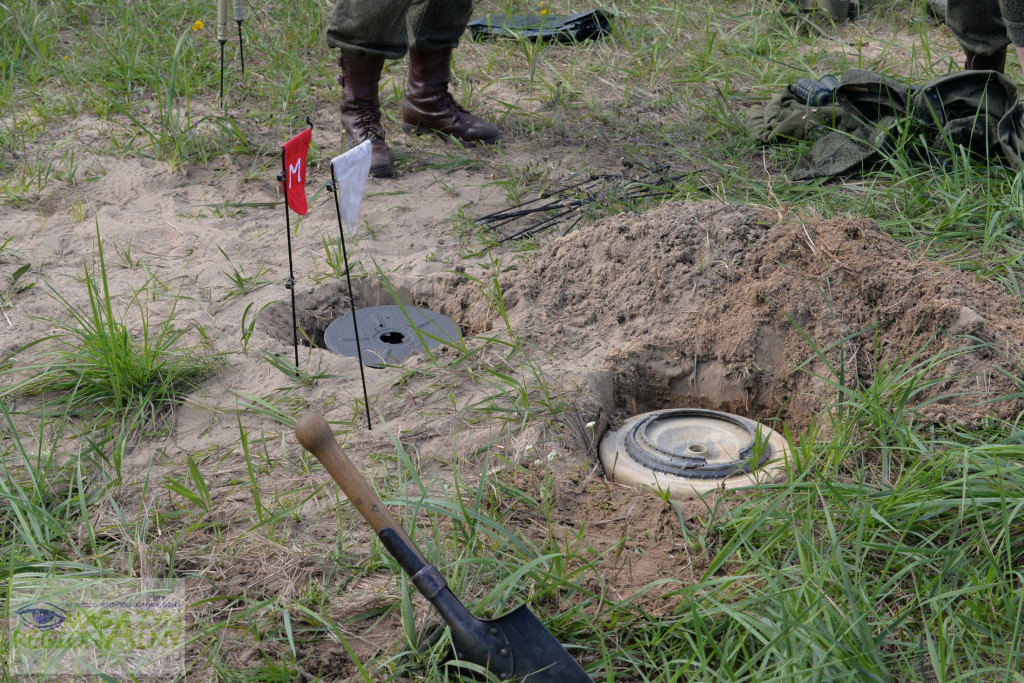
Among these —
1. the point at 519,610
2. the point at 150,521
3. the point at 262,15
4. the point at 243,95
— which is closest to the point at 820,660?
the point at 519,610

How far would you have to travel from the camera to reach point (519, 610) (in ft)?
5.18

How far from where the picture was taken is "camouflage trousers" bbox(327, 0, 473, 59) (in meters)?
3.72

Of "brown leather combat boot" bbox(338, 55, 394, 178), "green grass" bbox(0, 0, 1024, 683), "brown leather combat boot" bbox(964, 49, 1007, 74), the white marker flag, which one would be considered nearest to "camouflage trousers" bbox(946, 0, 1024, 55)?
"brown leather combat boot" bbox(964, 49, 1007, 74)

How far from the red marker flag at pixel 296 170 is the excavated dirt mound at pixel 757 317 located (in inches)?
29.6

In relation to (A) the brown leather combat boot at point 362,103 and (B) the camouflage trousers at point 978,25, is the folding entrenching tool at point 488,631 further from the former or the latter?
(B) the camouflage trousers at point 978,25

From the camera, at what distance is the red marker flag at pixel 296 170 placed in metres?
2.14

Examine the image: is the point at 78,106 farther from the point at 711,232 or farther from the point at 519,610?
A: the point at 519,610

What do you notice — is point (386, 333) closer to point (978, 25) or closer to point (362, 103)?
point (362, 103)

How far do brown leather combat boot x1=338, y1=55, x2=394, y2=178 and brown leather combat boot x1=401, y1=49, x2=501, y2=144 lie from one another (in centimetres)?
27

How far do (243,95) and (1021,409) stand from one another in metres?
3.72

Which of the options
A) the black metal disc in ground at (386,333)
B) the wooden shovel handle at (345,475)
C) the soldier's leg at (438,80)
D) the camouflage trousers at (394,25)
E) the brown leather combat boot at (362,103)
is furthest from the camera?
the soldier's leg at (438,80)

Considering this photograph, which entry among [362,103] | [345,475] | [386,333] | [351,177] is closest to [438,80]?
[362,103]

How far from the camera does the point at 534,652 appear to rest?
1.58m

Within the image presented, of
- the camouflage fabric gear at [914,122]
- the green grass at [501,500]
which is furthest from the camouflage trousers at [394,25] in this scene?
the camouflage fabric gear at [914,122]
